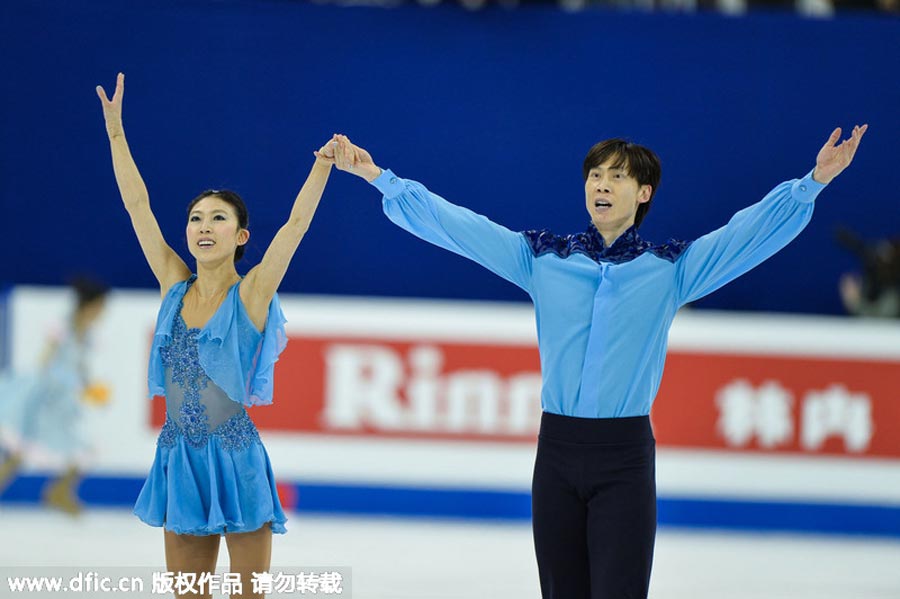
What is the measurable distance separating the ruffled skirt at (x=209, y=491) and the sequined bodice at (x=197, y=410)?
17 millimetres

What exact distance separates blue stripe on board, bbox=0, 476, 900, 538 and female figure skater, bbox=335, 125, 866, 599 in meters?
3.86

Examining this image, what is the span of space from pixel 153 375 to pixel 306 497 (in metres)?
3.78

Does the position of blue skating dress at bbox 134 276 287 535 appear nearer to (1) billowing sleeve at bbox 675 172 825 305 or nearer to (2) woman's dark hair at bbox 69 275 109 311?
(1) billowing sleeve at bbox 675 172 825 305

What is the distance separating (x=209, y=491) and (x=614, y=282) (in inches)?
45.9

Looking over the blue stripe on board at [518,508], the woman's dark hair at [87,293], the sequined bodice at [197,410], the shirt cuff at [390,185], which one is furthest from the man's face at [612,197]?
the woman's dark hair at [87,293]

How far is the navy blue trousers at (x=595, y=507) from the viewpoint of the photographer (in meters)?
3.00

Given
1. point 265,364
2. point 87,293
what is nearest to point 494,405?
point 87,293

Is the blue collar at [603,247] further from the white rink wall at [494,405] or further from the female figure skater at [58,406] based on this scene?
the female figure skater at [58,406]

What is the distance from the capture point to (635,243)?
3.21 meters

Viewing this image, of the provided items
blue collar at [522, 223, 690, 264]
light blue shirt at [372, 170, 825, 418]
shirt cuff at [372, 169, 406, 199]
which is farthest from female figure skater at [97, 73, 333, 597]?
blue collar at [522, 223, 690, 264]

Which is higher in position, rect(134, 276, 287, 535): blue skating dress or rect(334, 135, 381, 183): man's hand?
rect(334, 135, 381, 183): man's hand

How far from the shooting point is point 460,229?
3248 millimetres

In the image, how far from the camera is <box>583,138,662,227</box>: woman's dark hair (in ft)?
10.6

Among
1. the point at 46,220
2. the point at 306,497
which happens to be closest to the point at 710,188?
the point at 306,497
